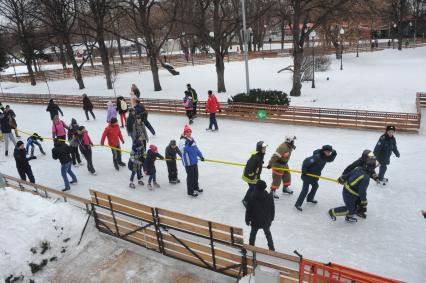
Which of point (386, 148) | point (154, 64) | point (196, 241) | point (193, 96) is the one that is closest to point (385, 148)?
point (386, 148)

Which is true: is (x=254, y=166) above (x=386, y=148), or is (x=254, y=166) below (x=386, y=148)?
above

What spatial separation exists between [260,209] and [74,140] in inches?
278

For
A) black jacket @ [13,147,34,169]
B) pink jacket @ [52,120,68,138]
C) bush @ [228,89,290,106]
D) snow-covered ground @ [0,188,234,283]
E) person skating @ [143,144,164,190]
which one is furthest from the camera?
bush @ [228,89,290,106]

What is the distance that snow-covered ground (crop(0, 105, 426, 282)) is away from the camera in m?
6.62

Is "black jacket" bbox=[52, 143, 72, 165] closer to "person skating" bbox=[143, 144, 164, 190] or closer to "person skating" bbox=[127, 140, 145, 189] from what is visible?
"person skating" bbox=[127, 140, 145, 189]

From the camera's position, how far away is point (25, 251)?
6938 mm

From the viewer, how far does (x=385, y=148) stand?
28.3ft

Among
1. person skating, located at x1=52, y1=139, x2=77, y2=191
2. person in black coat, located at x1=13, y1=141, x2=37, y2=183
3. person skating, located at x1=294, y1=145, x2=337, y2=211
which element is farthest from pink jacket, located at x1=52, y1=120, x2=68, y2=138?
person skating, located at x1=294, y1=145, x2=337, y2=211

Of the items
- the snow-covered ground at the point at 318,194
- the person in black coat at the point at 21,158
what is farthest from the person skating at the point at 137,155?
the person in black coat at the point at 21,158

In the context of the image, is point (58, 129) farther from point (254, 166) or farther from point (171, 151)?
point (254, 166)

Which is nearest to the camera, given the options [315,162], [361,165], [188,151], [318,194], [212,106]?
[361,165]

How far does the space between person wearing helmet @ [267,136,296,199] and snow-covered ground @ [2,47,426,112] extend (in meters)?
11.1

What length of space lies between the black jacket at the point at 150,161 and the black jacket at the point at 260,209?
3.89 meters

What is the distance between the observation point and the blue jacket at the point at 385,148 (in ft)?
28.2
